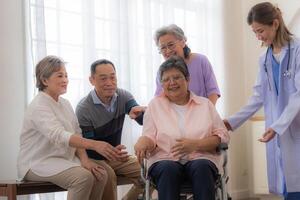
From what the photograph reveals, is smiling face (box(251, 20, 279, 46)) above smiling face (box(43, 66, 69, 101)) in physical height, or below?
above

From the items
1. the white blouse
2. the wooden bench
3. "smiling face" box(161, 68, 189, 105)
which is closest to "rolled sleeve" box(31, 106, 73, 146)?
the white blouse

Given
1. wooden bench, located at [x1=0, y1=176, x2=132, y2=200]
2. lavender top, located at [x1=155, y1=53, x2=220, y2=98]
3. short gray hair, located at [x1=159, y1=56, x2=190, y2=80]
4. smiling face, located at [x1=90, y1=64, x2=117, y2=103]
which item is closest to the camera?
wooden bench, located at [x1=0, y1=176, x2=132, y2=200]

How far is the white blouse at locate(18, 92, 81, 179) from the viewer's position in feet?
8.23

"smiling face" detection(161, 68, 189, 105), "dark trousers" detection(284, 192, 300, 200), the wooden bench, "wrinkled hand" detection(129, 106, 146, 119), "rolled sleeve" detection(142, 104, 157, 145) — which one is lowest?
"dark trousers" detection(284, 192, 300, 200)

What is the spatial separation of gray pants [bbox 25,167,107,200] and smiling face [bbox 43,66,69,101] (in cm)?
44

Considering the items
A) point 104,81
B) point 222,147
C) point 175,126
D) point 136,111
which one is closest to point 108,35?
point 104,81

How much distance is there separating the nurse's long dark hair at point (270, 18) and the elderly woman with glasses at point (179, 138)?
464mm

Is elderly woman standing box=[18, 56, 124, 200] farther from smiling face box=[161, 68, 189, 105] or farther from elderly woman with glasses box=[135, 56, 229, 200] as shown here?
smiling face box=[161, 68, 189, 105]

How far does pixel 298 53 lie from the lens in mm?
2492

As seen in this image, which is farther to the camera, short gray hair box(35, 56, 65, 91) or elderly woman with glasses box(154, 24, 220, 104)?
elderly woman with glasses box(154, 24, 220, 104)

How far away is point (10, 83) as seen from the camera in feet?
9.76

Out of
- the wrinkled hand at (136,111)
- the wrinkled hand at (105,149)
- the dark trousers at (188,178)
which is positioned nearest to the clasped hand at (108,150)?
the wrinkled hand at (105,149)

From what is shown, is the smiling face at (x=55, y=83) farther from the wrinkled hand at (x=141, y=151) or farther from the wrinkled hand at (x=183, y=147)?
the wrinkled hand at (x=183, y=147)

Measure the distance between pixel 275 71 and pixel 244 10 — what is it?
108 inches
